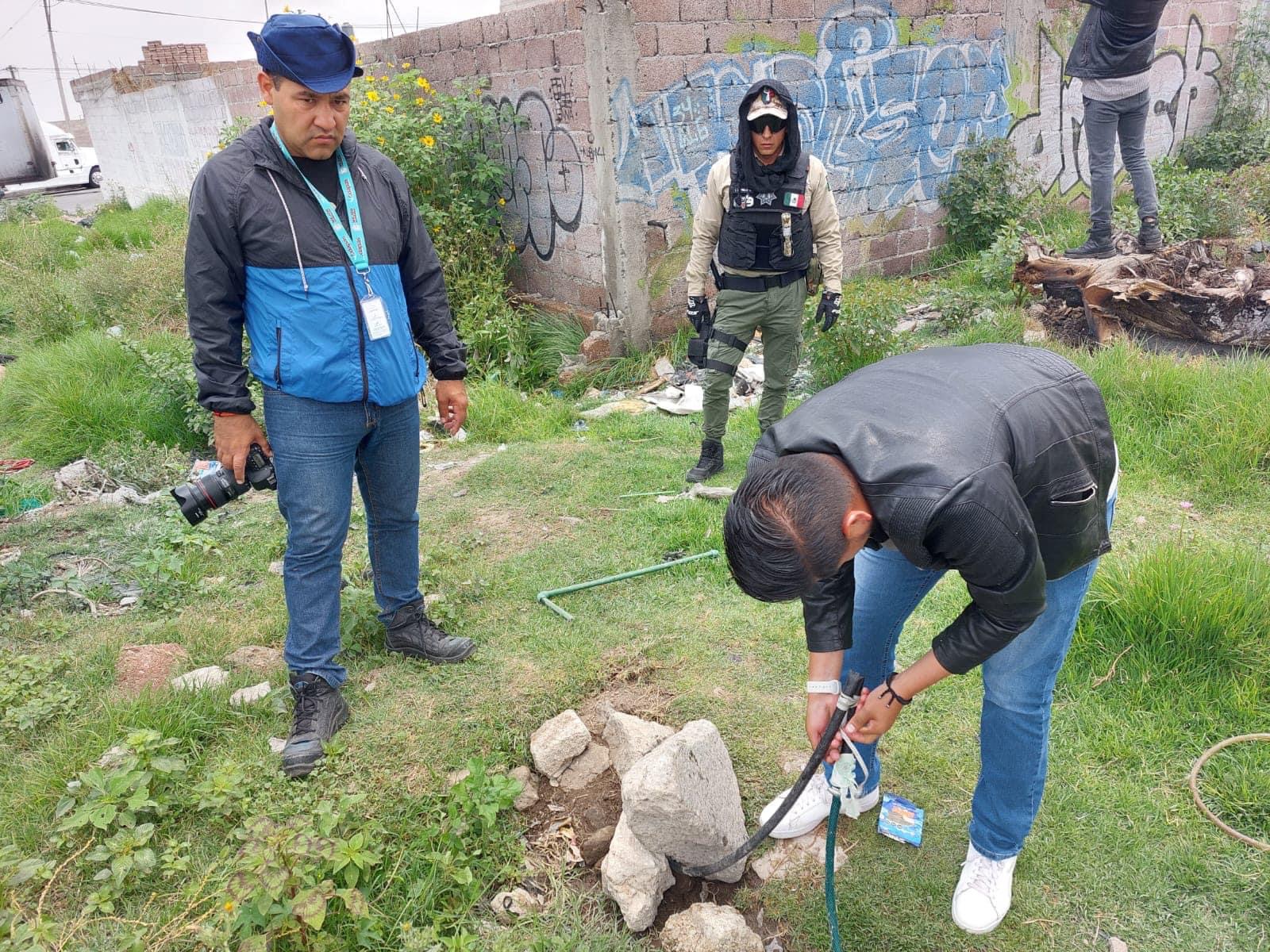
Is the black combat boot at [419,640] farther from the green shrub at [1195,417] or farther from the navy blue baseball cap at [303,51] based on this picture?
the green shrub at [1195,417]

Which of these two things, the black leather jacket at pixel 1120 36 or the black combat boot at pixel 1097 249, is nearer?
the black leather jacket at pixel 1120 36

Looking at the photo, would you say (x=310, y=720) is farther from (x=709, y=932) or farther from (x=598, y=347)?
(x=598, y=347)

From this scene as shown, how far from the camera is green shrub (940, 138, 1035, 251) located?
837 centimetres

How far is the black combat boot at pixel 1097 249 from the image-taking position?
6.28 meters

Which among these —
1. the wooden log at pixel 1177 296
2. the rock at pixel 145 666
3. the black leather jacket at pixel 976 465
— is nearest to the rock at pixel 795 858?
the black leather jacket at pixel 976 465

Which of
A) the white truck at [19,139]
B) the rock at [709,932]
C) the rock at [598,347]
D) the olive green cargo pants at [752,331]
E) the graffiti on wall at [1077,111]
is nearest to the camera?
the rock at [709,932]

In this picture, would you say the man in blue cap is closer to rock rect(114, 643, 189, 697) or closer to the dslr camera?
the dslr camera

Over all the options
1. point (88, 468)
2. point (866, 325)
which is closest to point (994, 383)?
point (866, 325)

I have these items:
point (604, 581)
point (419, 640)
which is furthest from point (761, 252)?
point (419, 640)

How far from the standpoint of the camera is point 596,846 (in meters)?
2.48

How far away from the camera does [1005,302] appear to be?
6.75 meters

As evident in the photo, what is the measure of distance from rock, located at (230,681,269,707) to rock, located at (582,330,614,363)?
414 cm

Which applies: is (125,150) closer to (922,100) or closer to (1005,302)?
(922,100)

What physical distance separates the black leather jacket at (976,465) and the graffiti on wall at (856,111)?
4737 mm
